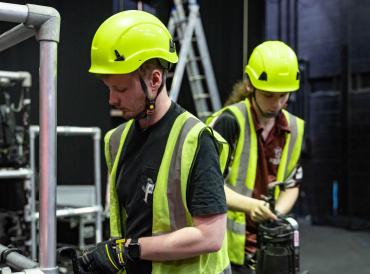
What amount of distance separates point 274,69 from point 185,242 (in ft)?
4.10

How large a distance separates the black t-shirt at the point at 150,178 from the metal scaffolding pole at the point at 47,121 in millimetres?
421

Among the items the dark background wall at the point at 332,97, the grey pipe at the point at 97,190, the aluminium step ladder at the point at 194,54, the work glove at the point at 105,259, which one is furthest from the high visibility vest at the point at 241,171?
the dark background wall at the point at 332,97

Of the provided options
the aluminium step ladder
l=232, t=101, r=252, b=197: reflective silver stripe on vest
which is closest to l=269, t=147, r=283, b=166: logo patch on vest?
l=232, t=101, r=252, b=197: reflective silver stripe on vest

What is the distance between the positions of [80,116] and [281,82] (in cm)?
262

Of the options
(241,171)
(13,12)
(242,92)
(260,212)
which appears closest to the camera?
(13,12)

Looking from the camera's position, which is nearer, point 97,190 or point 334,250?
point 97,190

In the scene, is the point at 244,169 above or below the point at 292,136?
below

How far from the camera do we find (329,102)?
6562 millimetres

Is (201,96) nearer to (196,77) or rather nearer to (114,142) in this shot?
(196,77)

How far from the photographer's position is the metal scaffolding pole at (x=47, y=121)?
2.52 ft

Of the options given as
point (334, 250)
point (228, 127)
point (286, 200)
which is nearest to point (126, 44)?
point (228, 127)

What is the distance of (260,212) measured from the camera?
1903 mm

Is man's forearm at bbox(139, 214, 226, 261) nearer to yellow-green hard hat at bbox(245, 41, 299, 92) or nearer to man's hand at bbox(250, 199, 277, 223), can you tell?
man's hand at bbox(250, 199, 277, 223)

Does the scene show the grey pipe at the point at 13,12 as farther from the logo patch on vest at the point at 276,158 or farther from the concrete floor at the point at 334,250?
the concrete floor at the point at 334,250
